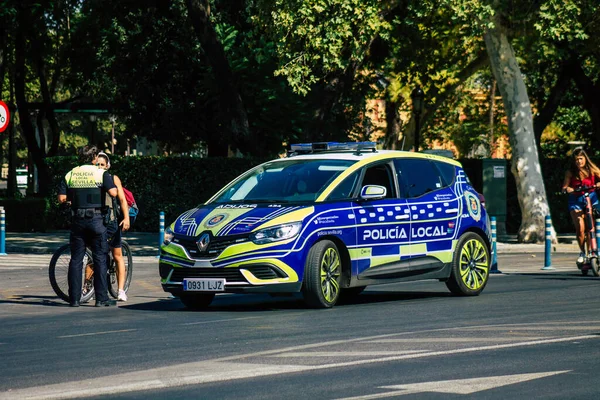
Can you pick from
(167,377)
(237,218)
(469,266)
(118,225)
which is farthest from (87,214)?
(167,377)

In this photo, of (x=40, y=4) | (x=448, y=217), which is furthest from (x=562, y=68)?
(x=448, y=217)

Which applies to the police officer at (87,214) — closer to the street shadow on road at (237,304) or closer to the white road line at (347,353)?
the street shadow on road at (237,304)

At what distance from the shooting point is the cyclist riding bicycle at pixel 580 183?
18781 mm

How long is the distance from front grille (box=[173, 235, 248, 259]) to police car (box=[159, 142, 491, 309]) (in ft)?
0.03

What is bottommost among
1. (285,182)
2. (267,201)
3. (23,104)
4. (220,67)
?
(267,201)

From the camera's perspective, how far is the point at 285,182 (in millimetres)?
14500

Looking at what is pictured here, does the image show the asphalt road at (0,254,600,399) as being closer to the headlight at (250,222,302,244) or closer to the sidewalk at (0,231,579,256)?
the headlight at (250,222,302,244)

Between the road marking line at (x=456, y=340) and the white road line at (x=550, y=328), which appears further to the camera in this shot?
the white road line at (x=550, y=328)

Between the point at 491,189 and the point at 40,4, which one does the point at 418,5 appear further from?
the point at 40,4

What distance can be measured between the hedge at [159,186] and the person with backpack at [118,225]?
19592mm

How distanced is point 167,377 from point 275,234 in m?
4.86

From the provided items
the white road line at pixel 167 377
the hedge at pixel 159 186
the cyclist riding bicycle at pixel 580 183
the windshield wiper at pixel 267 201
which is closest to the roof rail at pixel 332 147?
the windshield wiper at pixel 267 201

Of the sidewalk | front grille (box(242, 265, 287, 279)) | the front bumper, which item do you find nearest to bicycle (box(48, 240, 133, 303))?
the front bumper

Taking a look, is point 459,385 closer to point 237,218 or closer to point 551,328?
point 551,328
